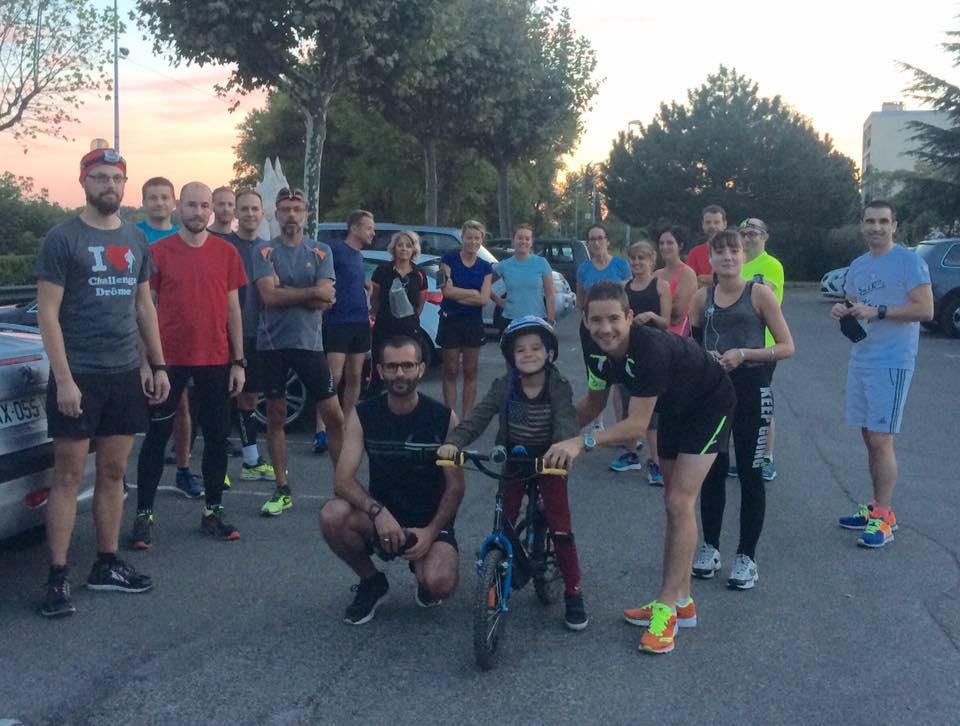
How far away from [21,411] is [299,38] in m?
13.1

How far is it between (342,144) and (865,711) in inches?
1705

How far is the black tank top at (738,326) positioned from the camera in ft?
17.8

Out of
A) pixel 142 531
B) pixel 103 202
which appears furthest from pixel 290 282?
pixel 103 202

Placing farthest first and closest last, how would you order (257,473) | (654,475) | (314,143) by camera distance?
(314,143), (257,473), (654,475)

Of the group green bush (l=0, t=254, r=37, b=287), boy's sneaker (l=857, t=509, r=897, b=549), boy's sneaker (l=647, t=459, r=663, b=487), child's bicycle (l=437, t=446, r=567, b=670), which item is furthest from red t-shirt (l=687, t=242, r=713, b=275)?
green bush (l=0, t=254, r=37, b=287)

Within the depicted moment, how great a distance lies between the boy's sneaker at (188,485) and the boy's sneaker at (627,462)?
3063 mm

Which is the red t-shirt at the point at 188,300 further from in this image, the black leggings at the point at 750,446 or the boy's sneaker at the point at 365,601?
the black leggings at the point at 750,446

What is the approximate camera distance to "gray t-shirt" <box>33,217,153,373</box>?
186 inches

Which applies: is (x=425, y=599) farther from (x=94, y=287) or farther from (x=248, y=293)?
(x=248, y=293)

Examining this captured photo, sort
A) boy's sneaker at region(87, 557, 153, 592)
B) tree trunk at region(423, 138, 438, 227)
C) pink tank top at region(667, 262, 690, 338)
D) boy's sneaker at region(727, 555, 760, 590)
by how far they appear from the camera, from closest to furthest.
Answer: boy's sneaker at region(87, 557, 153, 592), boy's sneaker at region(727, 555, 760, 590), pink tank top at region(667, 262, 690, 338), tree trunk at region(423, 138, 438, 227)

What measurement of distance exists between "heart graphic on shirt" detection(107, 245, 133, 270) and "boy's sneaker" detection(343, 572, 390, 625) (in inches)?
74.2

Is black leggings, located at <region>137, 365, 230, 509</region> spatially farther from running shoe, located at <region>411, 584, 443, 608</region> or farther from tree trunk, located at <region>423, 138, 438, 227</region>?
tree trunk, located at <region>423, 138, 438, 227</region>

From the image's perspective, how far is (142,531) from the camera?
19.3ft

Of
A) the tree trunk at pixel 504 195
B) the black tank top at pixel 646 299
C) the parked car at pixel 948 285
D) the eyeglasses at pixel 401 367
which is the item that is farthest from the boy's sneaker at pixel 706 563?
the tree trunk at pixel 504 195
